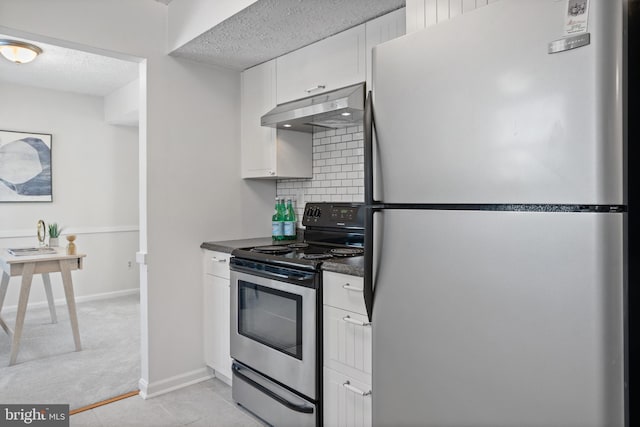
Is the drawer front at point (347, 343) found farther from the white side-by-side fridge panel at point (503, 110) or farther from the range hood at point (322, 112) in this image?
the range hood at point (322, 112)

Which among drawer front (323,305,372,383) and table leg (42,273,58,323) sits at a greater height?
drawer front (323,305,372,383)

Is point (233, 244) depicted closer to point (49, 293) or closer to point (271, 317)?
point (271, 317)

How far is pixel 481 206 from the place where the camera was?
3.70 ft

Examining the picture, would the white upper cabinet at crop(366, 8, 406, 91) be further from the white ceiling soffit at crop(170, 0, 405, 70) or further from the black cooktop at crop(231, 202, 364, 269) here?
the black cooktop at crop(231, 202, 364, 269)

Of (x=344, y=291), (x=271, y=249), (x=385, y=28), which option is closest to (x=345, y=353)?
(x=344, y=291)

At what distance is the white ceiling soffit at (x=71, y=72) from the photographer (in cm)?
374

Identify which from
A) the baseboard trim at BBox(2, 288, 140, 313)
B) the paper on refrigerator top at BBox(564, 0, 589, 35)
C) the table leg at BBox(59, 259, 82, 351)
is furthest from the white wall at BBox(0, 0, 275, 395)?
the baseboard trim at BBox(2, 288, 140, 313)

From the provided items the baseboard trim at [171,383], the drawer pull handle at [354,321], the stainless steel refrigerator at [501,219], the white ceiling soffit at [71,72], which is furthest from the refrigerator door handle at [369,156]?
the white ceiling soffit at [71,72]

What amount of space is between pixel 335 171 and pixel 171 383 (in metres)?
1.74

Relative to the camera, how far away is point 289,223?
9.71 ft

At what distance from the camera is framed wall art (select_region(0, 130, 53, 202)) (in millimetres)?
4539

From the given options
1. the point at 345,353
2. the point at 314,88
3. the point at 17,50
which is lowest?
the point at 345,353

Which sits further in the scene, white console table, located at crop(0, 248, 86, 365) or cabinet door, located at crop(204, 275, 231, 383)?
white console table, located at crop(0, 248, 86, 365)

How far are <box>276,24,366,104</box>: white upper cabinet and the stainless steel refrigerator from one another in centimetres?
85
